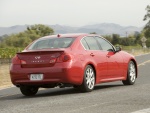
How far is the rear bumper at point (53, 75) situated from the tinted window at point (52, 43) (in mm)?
754

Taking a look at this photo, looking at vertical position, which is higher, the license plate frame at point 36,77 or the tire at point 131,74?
the license plate frame at point 36,77

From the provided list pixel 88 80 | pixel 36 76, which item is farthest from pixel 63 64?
pixel 88 80

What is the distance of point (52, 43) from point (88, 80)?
126cm

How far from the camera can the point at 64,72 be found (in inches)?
424

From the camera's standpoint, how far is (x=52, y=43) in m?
11.6

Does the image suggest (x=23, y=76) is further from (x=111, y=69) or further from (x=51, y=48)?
(x=111, y=69)

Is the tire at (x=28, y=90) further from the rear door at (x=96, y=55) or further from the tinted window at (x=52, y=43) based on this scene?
the rear door at (x=96, y=55)

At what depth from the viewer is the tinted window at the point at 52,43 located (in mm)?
11492

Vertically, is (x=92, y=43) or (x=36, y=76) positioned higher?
(x=92, y=43)

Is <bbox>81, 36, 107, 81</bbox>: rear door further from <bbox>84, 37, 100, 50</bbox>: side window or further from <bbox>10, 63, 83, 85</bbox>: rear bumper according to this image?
<bbox>10, 63, 83, 85</bbox>: rear bumper

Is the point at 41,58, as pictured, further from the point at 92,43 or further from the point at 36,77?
the point at 92,43

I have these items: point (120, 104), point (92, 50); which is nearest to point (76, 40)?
point (92, 50)

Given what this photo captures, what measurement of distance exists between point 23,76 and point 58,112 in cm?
350

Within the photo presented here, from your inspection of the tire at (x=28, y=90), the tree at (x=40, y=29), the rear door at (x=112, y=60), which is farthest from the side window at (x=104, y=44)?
the tree at (x=40, y=29)
